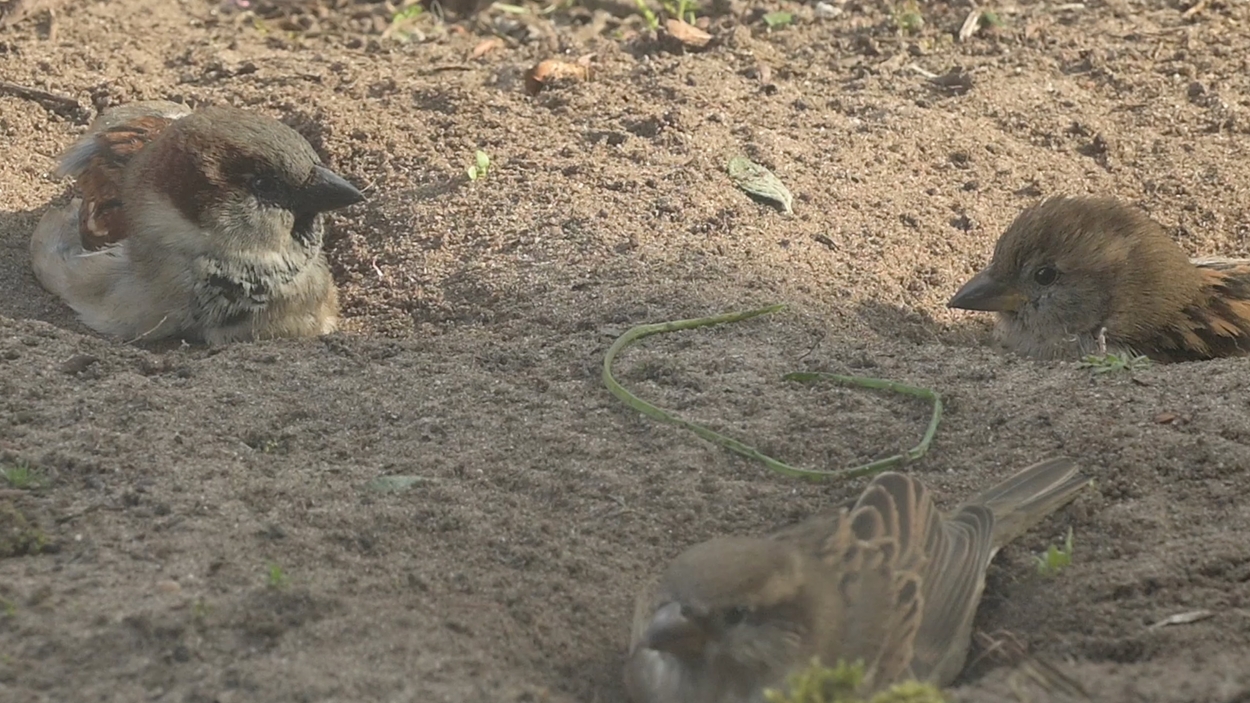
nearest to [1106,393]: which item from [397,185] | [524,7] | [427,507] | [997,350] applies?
[997,350]

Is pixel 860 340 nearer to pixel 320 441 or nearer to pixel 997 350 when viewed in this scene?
pixel 997 350

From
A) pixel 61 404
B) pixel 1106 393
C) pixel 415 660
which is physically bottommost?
pixel 61 404

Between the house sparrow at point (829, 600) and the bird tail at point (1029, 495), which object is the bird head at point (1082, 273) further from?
the house sparrow at point (829, 600)

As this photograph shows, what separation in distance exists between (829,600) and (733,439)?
3.06 ft

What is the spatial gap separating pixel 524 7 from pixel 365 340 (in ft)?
10.9

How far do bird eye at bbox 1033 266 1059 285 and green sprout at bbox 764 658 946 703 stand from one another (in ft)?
10.3

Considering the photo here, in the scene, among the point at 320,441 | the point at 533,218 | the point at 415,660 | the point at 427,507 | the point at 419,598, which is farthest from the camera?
the point at 533,218

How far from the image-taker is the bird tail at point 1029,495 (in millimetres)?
3520

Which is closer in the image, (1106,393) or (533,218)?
(1106,393)

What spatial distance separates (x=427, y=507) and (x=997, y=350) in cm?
286

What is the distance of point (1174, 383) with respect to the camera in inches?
165

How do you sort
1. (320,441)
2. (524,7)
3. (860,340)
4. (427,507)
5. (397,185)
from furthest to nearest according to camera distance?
1. (524,7)
2. (397,185)
3. (860,340)
4. (320,441)
5. (427,507)

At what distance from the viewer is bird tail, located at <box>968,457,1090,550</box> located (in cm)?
352

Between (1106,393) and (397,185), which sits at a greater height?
(1106,393)
